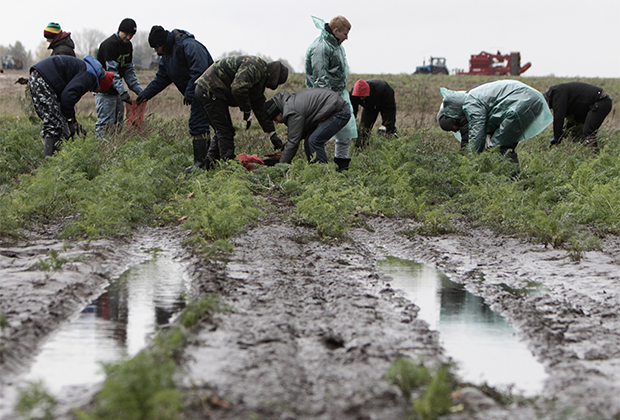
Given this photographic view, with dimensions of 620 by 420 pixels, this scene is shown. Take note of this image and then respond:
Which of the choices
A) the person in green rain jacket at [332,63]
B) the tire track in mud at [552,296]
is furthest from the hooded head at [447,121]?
the tire track in mud at [552,296]

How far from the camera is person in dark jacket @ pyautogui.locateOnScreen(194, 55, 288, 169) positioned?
24.7 ft

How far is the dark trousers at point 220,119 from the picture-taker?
784 cm

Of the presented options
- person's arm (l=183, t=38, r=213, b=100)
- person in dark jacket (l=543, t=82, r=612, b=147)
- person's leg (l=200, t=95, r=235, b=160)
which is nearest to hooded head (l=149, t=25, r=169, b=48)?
person's arm (l=183, t=38, r=213, b=100)

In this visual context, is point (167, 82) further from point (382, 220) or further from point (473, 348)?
point (473, 348)

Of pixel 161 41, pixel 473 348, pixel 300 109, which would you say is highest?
pixel 161 41

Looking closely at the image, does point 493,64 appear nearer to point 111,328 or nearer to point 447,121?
point 447,121

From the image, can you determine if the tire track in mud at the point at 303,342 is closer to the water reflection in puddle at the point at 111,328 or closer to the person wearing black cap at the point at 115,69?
the water reflection in puddle at the point at 111,328

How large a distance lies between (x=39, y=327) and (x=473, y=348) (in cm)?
235

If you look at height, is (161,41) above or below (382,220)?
above

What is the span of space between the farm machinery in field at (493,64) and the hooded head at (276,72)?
42274mm

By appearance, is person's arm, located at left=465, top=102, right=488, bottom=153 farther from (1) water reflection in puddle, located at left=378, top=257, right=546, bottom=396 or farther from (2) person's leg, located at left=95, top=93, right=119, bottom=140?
(2) person's leg, located at left=95, top=93, right=119, bottom=140

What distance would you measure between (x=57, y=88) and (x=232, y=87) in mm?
2293

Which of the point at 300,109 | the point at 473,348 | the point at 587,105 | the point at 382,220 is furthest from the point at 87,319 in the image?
the point at 587,105

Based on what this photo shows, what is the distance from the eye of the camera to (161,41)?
8.14 metres
